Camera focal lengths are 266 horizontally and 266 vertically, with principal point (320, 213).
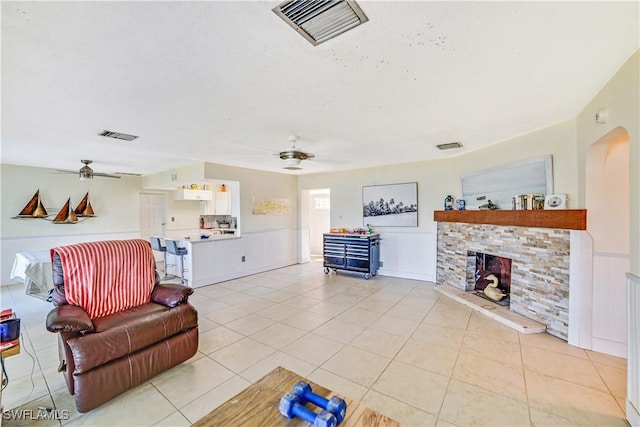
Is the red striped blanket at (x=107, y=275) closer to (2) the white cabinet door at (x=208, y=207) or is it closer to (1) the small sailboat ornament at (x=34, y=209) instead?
(1) the small sailboat ornament at (x=34, y=209)

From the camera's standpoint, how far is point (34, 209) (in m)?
5.41

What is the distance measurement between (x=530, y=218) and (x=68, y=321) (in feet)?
14.8

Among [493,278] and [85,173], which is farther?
[85,173]

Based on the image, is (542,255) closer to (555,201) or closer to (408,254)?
(555,201)

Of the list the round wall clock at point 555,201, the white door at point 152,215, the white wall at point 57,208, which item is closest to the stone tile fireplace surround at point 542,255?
the round wall clock at point 555,201

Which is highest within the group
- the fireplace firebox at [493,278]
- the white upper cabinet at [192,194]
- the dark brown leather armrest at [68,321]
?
the white upper cabinet at [192,194]

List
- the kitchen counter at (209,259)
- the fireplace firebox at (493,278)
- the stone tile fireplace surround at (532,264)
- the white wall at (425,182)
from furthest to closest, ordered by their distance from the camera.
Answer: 1. the kitchen counter at (209,259)
2. the fireplace firebox at (493,278)
3. the white wall at (425,182)
4. the stone tile fireplace surround at (532,264)

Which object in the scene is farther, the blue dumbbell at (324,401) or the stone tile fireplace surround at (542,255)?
the stone tile fireplace surround at (542,255)

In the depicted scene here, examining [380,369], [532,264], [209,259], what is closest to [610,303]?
[532,264]

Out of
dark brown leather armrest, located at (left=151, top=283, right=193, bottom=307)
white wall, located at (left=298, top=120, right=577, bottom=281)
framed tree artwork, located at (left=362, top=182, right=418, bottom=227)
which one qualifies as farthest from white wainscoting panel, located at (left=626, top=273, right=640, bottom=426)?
framed tree artwork, located at (left=362, top=182, right=418, bottom=227)

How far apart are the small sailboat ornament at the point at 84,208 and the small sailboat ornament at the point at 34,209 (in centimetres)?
54

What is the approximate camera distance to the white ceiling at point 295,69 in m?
1.34

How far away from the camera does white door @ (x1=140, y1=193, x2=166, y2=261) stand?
7.23m

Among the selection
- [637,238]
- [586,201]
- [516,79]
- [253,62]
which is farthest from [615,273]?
[253,62]
